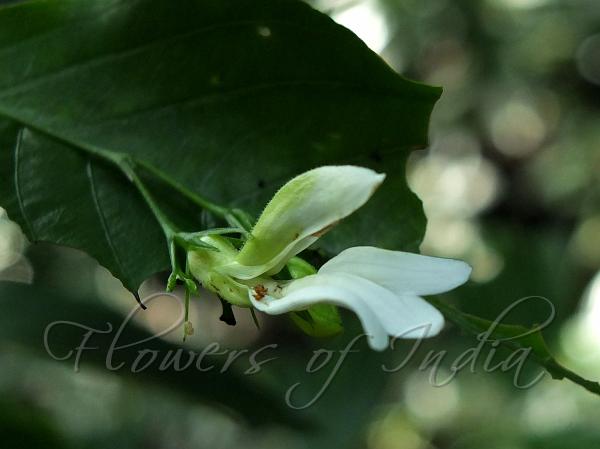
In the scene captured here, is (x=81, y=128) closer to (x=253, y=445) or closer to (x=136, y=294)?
Answer: (x=136, y=294)

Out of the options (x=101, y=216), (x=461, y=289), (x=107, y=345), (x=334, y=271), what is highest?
(x=334, y=271)

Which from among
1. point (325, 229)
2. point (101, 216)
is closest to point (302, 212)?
point (325, 229)

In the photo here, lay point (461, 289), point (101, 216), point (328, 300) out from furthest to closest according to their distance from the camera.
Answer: point (461, 289) < point (101, 216) < point (328, 300)

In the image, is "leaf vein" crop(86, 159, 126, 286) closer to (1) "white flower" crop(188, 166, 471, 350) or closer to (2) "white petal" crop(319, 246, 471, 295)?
(1) "white flower" crop(188, 166, 471, 350)

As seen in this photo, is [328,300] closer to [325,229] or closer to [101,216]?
[325,229]

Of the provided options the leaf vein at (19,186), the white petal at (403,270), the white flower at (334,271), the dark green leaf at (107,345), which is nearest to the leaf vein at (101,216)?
the leaf vein at (19,186)

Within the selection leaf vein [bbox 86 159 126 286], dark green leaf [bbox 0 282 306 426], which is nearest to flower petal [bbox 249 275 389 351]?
leaf vein [bbox 86 159 126 286]

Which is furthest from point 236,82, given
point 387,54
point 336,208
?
point 387,54
